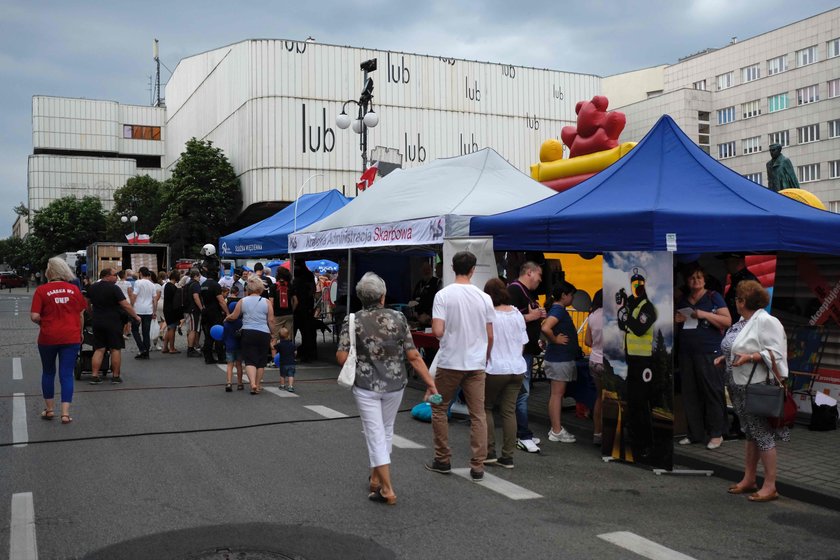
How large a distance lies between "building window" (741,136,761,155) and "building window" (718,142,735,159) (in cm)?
135

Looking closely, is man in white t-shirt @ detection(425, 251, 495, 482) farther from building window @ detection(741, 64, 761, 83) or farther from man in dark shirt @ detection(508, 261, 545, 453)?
building window @ detection(741, 64, 761, 83)

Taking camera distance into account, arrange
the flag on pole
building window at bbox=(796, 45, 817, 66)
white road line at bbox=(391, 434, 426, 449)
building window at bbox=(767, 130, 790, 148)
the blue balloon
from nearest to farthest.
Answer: white road line at bbox=(391, 434, 426, 449), the blue balloon, the flag on pole, building window at bbox=(796, 45, 817, 66), building window at bbox=(767, 130, 790, 148)

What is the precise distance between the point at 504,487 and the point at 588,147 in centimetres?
963

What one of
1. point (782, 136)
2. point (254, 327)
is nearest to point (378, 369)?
point (254, 327)

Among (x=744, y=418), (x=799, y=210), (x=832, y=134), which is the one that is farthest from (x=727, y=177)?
(x=832, y=134)

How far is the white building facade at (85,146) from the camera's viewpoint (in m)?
99.9

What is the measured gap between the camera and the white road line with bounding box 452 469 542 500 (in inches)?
237

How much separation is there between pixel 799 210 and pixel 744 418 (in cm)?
291

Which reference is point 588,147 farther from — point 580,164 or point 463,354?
point 463,354

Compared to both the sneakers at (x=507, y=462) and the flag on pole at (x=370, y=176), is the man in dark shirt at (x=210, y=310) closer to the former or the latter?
the flag on pole at (x=370, y=176)

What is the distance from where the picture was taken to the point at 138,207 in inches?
2955

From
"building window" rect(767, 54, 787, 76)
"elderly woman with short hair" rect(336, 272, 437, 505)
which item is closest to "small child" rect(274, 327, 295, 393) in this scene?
"elderly woman with short hair" rect(336, 272, 437, 505)

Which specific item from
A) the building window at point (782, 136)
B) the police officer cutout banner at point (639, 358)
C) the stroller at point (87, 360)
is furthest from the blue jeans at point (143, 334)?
the building window at point (782, 136)

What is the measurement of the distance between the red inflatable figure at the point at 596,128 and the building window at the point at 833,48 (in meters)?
60.4
